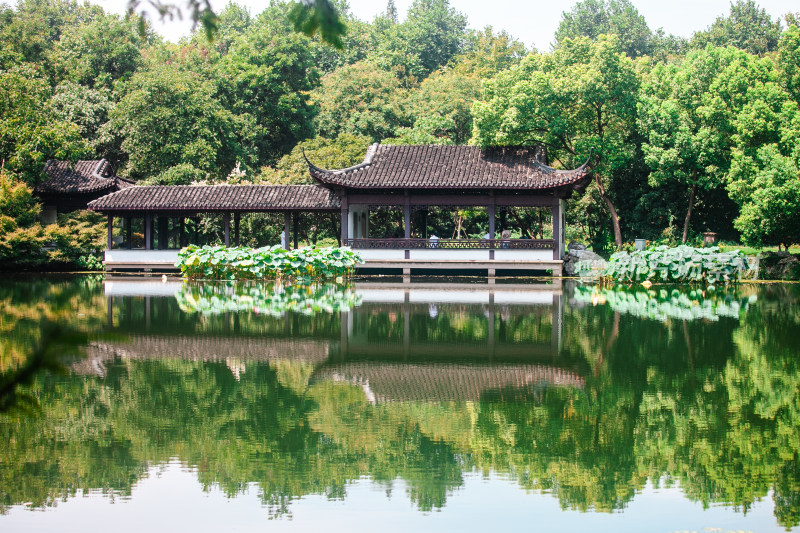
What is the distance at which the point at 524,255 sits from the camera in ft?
74.1

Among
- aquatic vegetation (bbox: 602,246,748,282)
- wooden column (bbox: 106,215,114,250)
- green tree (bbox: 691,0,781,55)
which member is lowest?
aquatic vegetation (bbox: 602,246,748,282)

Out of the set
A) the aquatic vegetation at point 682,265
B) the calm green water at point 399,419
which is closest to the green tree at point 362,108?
the aquatic vegetation at point 682,265

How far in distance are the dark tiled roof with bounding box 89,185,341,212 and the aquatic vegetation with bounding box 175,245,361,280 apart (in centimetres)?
246

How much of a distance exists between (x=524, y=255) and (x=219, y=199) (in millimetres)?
8525

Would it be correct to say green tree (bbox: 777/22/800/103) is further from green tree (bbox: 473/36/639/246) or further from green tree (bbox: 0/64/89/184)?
green tree (bbox: 0/64/89/184)

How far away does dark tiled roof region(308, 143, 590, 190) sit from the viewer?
2231 centimetres

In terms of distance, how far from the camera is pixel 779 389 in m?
7.07

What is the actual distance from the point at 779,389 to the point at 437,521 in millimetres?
4191

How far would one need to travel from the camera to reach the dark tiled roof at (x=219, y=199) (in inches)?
933

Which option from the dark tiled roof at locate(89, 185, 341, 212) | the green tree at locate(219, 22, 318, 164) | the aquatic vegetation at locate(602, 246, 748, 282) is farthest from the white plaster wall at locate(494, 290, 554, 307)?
the green tree at locate(219, 22, 318, 164)

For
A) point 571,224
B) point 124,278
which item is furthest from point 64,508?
point 571,224

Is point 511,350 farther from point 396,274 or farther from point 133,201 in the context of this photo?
point 133,201

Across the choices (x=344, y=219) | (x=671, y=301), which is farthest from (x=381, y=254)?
(x=671, y=301)

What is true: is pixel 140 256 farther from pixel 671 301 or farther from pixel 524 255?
pixel 671 301
